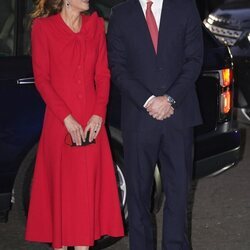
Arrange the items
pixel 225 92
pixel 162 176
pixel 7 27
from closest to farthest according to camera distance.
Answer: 1. pixel 162 176
2. pixel 7 27
3. pixel 225 92

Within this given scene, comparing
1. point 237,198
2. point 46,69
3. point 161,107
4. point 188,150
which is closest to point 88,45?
point 46,69

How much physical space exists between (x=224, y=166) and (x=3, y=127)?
173cm

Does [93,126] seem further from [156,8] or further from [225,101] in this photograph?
[225,101]

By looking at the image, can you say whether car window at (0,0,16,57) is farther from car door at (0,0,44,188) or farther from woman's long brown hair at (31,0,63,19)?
woman's long brown hair at (31,0,63,19)

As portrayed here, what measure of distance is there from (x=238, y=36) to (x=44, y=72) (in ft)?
19.6

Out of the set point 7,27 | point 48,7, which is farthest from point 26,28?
point 48,7

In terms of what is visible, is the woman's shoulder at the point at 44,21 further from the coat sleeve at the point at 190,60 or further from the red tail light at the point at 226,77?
the red tail light at the point at 226,77

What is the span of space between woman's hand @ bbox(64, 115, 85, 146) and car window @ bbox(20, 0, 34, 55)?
977 mm

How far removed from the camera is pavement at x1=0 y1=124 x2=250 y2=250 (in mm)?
4906

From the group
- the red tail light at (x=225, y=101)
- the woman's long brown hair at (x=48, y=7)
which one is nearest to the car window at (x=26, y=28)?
the woman's long brown hair at (x=48, y=7)

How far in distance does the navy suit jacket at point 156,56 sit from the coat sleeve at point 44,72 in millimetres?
335

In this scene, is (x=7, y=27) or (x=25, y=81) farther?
(x=7, y=27)

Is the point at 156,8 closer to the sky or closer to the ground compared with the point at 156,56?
closer to the sky

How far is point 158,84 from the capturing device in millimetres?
3822
